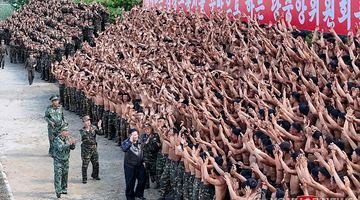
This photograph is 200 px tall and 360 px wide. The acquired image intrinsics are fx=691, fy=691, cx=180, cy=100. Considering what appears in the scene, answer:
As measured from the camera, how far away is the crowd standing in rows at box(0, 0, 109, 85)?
72.0ft

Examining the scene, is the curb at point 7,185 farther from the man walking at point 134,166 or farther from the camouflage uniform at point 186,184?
the camouflage uniform at point 186,184

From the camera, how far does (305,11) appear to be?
1362 cm

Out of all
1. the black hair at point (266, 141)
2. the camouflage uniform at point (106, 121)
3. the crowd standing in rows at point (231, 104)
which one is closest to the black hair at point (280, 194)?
the crowd standing in rows at point (231, 104)

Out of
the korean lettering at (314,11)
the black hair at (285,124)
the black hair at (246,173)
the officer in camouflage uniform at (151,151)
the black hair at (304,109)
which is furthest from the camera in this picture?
the korean lettering at (314,11)

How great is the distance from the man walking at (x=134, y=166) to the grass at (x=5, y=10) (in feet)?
96.3

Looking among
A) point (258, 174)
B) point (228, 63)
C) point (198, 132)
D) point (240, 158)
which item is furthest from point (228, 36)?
point (258, 174)

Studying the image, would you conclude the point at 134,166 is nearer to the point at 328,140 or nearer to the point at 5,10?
the point at 328,140

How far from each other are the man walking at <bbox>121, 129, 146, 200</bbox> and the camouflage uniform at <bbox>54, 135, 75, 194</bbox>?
885 millimetres

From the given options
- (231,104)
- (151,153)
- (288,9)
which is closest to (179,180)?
(151,153)

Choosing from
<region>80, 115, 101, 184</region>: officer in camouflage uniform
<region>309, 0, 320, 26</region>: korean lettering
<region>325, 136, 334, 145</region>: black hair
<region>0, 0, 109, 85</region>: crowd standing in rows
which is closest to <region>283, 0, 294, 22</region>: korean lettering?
<region>309, 0, 320, 26</region>: korean lettering

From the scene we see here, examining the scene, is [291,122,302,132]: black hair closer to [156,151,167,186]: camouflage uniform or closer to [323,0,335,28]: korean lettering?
[156,151,167,186]: camouflage uniform

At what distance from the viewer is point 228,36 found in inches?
574

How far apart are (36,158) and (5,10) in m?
30.0

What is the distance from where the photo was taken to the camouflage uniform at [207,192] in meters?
8.14
